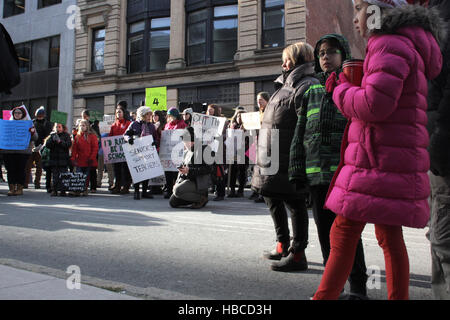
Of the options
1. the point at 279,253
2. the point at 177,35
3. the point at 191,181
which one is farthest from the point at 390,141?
the point at 177,35

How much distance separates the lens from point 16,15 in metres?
27.2

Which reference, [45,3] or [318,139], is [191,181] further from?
[45,3]

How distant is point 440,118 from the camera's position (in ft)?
7.93

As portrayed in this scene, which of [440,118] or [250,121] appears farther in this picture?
[250,121]

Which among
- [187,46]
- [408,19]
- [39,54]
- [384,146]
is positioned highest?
[39,54]

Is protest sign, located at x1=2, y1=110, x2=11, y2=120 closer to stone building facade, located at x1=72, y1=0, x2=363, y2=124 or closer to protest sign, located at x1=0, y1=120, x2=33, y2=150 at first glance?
protest sign, located at x1=0, y1=120, x2=33, y2=150

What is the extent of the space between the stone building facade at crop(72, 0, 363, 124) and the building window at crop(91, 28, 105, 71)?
0.18 ft

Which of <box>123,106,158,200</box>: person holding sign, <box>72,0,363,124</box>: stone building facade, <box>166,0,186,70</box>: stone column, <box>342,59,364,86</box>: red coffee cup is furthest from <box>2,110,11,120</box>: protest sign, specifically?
<box>342,59,364,86</box>: red coffee cup

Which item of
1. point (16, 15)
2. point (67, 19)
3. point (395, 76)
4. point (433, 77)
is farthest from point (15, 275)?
point (16, 15)

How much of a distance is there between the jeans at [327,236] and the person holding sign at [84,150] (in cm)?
872

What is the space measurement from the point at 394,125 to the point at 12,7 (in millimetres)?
31006

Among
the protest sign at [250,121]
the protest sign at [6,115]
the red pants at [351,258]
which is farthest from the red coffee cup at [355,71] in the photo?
the protest sign at [6,115]

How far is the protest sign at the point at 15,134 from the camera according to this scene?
10.1 meters

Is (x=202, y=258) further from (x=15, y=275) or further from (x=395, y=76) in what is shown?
(x=395, y=76)
